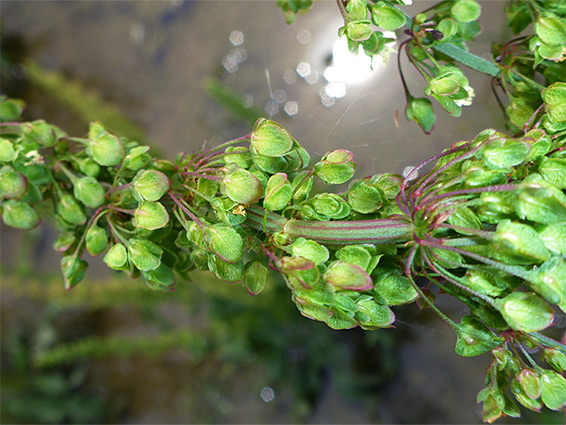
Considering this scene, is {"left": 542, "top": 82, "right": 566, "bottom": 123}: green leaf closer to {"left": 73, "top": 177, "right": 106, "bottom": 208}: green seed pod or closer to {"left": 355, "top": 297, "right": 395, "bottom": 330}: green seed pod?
{"left": 355, "top": 297, "right": 395, "bottom": 330}: green seed pod

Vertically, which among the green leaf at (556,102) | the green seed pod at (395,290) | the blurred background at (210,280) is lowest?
the blurred background at (210,280)

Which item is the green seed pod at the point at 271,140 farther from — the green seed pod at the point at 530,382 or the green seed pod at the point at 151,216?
the green seed pod at the point at 530,382

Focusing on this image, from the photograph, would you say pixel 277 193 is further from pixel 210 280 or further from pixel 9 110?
pixel 210 280

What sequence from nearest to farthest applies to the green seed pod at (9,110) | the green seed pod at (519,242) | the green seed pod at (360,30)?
1. the green seed pod at (519,242)
2. the green seed pod at (360,30)
3. the green seed pod at (9,110)

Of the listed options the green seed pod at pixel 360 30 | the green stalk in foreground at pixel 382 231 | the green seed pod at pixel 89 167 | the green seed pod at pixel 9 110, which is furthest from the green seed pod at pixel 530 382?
the green seed pod at pixel 9 110

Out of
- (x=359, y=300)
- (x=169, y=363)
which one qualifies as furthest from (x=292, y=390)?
(x=359, y=300)

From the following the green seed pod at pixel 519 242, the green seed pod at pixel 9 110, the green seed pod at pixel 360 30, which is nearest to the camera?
the green seed pod at pixel 519 242

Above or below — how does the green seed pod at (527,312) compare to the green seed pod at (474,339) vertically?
above

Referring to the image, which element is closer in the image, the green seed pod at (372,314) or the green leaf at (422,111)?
the green seed pod at (372,314)

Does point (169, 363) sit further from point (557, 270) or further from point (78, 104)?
point (557, 270)
